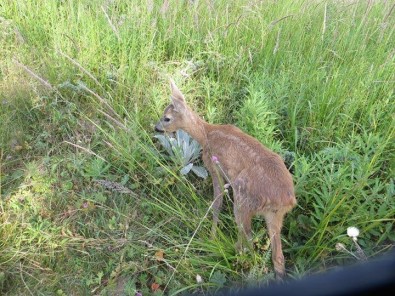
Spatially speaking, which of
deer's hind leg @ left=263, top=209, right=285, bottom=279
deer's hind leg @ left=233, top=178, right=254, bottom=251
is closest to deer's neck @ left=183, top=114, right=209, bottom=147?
deer's hind leg @ left=233, top=178, right=254, bottom=251

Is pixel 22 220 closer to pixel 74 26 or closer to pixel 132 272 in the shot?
pixel 132 272

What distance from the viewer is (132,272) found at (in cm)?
279

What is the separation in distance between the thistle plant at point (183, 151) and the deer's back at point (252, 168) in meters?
0.13

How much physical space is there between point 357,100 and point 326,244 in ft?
4.24

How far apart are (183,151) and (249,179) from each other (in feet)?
2.81

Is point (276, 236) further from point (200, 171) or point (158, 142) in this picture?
point (158, 142)

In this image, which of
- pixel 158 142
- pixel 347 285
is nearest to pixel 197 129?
pixel 158 142

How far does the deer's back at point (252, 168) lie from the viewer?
2646 millimetres

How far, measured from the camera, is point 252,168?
2875 millimetres

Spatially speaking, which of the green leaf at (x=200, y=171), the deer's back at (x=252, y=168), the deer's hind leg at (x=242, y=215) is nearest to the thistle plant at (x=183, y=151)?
the green leaf at (x=200, y=171)

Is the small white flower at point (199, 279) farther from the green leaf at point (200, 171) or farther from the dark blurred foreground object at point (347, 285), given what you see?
the dark blurred foreground object at point (347, 285)

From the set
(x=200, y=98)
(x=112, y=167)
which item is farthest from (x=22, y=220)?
(x=200, y=98)

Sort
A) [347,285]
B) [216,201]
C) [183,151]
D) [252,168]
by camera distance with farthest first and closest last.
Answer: [183,151] → [216,201] → [252,168] → [347,285]

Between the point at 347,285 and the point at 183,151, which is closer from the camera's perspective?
the point at 347,285
